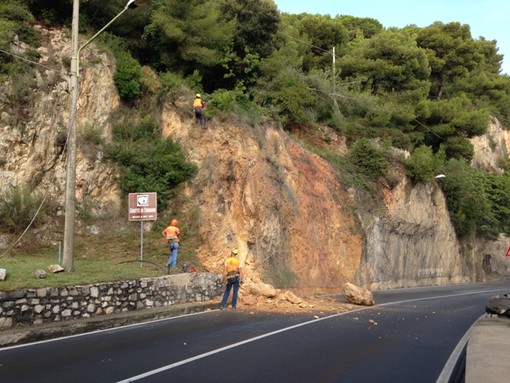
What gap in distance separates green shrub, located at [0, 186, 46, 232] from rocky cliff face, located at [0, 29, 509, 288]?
766 mm

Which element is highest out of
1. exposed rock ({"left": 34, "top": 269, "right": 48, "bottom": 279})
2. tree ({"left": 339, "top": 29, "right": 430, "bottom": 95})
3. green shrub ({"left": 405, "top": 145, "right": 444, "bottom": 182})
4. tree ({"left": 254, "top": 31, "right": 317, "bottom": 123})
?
tree ({"left": 339, "top": 29, "right": 430, "bottom": 95})

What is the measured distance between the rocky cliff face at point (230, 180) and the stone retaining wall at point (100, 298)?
12.1 feet

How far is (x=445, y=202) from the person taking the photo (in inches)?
1601

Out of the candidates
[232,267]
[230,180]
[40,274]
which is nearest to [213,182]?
[230,180]

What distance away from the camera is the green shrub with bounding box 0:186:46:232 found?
1812cm

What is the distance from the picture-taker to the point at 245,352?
9.16 m

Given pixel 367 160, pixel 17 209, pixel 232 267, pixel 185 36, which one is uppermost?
pixel 185 36

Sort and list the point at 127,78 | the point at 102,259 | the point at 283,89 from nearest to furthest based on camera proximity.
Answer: the point at 102,259 < the point at 127,78 < the point at 283,89

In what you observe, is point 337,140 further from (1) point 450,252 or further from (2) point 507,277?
(2) point 507,277

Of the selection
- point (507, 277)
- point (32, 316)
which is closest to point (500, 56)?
point (507, 277)

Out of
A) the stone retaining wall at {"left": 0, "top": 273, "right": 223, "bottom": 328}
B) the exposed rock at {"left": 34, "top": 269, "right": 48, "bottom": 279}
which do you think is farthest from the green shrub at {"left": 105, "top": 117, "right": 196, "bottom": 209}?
the exposed rock at {"left": 34, "top": 269, "right": 48, "bottom": 279}

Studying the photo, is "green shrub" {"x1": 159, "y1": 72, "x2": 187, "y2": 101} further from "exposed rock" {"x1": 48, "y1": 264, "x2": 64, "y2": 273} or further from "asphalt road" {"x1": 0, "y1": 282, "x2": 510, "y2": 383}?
"asphalt road" {"x1": 0, "y1": 282, "x2": 510, "y2": 383}

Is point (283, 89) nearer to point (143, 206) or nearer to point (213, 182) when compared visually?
point (213, 182)

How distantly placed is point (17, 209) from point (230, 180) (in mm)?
8085
